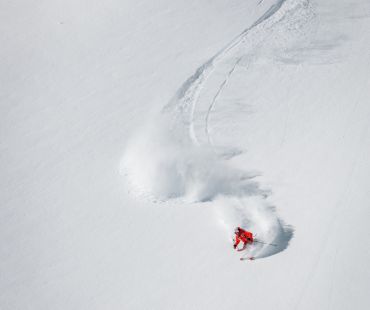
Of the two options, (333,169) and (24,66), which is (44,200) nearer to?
(24,66)

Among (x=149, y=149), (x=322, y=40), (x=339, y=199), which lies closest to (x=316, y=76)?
(x=322, y=40)

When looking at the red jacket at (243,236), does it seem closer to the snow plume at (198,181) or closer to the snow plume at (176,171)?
the snow plume at (198,181)

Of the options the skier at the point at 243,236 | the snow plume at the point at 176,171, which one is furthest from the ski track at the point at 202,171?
the skier at the point at 243,236

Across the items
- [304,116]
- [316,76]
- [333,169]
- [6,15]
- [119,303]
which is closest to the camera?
[119,303]

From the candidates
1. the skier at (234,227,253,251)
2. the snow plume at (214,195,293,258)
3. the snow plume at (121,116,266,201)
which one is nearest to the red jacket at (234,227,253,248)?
the skier at (234,227,253,251)

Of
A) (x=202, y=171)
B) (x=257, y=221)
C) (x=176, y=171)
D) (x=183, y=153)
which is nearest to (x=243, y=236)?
(x=257, y=221)

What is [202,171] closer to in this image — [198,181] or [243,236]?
[198,181]
